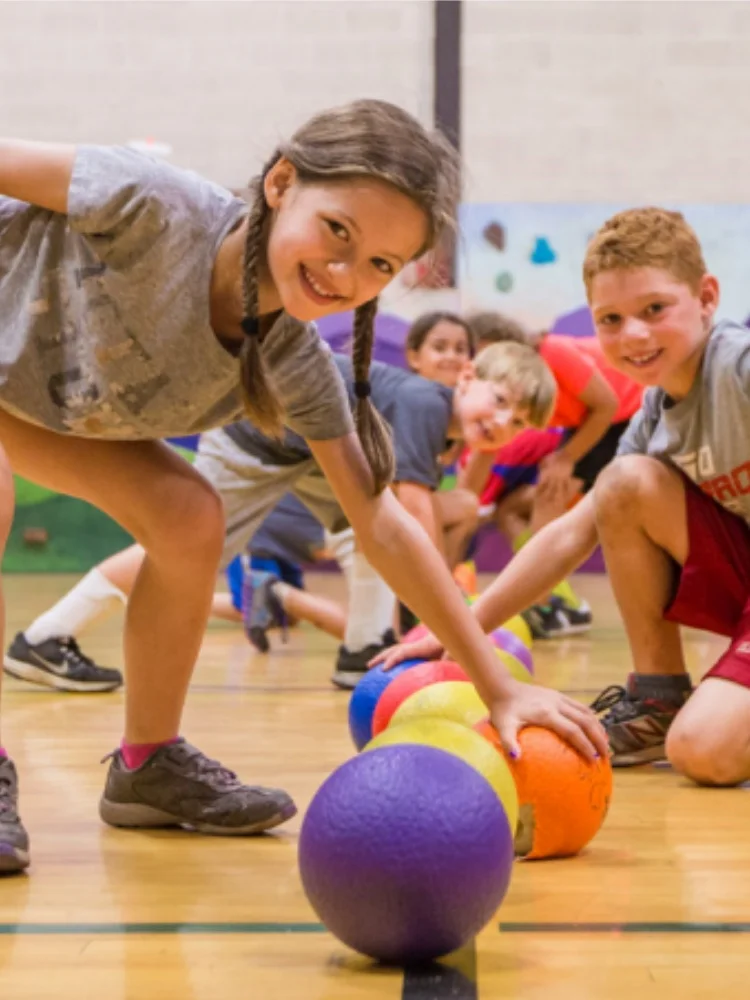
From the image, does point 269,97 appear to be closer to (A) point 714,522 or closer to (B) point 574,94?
(B) point 574,94

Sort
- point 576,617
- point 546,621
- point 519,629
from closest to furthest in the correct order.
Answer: point 519,629
point 546,621
point 576,617

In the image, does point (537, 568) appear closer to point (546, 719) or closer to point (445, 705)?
point (445, 705)

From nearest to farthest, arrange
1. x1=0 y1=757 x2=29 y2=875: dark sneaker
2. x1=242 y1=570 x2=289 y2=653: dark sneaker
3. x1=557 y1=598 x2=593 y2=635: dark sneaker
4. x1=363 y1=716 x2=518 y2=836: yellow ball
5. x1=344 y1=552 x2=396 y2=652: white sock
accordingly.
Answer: x1=363 y1=716 x2=518 y2=836: yellow ball < x1=0 y1=757 x2=29 y2=875: dark sneaker < x1=344 y1=552 x2=396 y2=652: white sock < x1=242 y1=570 x2=289 y2=653: dark sneaker < x1=557 y1=598 x2=593 y2=635: dark sneaker

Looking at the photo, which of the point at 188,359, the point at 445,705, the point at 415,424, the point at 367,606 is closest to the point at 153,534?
the point at 188,359

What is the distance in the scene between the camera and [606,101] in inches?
323

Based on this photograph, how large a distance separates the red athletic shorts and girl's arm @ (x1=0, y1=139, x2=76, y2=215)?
1524 millimetres

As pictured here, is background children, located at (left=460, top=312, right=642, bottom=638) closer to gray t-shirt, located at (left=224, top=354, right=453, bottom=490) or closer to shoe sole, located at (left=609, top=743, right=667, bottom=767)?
gray t-shirt, located at (left=224, top=354, right=453, bottom=490)

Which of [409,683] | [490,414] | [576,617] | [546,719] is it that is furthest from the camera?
[576,617]

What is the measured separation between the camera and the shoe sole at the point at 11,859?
203cm

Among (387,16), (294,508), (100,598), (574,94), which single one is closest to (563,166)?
(574,94)

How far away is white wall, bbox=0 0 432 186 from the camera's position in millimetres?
8211

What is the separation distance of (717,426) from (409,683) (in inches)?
32.3

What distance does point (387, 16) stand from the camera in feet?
26.9

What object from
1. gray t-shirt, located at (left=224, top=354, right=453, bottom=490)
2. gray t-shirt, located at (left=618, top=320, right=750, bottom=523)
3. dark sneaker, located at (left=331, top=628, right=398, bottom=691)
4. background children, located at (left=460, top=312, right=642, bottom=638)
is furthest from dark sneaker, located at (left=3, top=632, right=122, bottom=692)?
background children, located at (left=460, top=312, right=642, bottom=638)
